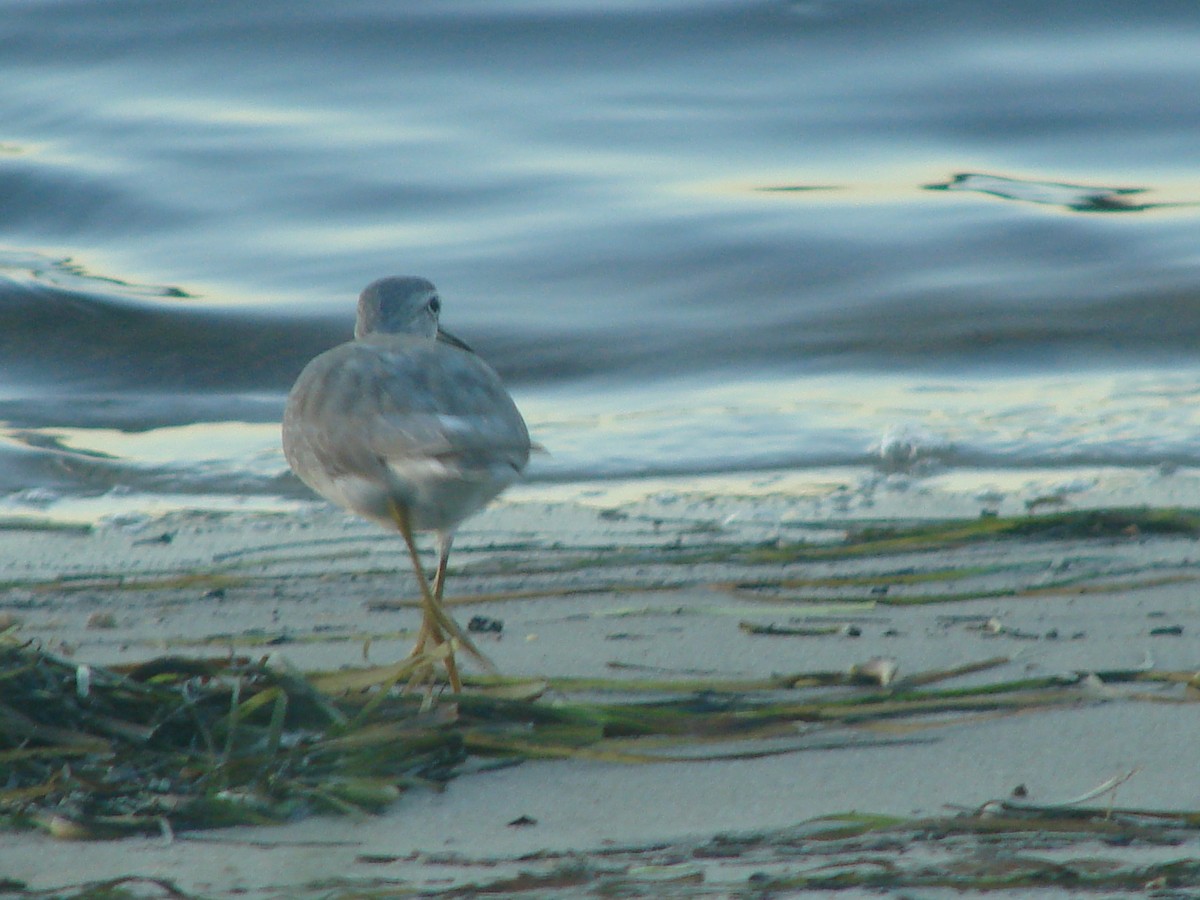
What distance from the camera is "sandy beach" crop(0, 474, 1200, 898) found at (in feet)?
6.27

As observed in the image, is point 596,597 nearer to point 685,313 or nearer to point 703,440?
point 703,440

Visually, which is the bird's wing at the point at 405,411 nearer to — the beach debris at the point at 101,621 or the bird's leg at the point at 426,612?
the bird's leg at the point at 426,612

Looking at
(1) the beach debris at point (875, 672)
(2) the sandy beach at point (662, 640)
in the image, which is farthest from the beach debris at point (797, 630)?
(1) the beach debris at point (875, 672)

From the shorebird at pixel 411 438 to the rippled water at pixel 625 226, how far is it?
1902mm

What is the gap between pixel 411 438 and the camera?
104 inches

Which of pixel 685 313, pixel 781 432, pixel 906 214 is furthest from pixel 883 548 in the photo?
pixel 906 214

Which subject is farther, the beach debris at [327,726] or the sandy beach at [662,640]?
the beach debris at [327,726]

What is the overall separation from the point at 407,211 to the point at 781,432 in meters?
3.67

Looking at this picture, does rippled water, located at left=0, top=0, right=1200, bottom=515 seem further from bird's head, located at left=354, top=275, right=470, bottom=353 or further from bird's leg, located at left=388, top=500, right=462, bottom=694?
bird's leg, located at left=388, top=500, right=462, bottom=694

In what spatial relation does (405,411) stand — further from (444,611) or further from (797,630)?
(797,630)

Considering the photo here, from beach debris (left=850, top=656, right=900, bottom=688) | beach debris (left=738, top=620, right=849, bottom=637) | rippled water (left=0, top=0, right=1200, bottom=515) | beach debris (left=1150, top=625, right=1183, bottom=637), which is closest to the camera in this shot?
beach debris (left=850, top=656, right=900, bottom=688)

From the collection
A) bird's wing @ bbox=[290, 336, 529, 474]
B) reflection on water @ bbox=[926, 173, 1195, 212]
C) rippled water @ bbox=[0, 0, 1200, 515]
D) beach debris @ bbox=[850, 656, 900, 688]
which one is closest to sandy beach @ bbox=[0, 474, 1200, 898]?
beach debris @ bbox=[850, 656, 900, 688]

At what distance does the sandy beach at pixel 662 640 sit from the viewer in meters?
1.91

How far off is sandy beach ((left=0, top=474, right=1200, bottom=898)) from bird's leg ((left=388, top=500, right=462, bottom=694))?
151 mm
